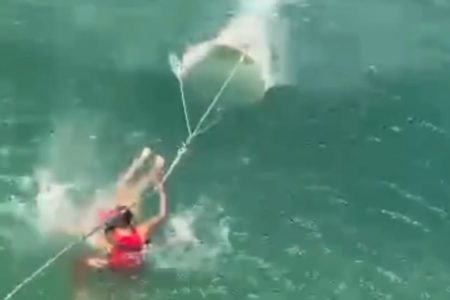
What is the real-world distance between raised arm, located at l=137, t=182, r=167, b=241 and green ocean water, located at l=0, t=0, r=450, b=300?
0.08 feet

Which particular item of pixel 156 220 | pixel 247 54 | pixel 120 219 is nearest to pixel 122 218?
pixel 120 219

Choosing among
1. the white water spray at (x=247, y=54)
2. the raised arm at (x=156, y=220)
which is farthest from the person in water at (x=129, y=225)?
the white water spray at (x=247, y=54)

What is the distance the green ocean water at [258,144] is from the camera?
2186 mm

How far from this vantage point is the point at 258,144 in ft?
7.63

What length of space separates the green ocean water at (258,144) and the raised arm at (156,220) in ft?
0.08

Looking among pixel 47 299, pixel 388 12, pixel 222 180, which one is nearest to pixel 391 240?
pixel 222 180

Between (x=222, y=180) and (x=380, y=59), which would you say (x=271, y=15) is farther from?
(x=222, y=180)

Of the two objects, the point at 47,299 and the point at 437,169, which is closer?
the point at 47,299

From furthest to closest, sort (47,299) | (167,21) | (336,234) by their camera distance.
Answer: (167,21)
(336,234)
(47,299)

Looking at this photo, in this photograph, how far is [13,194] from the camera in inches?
87.2

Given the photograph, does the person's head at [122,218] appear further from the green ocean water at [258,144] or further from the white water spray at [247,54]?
the white water spray at [247,54]

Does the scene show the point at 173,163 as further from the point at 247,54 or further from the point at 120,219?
the point at 247,54

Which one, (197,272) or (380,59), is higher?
(380,59)

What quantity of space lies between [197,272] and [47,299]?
31 cm
